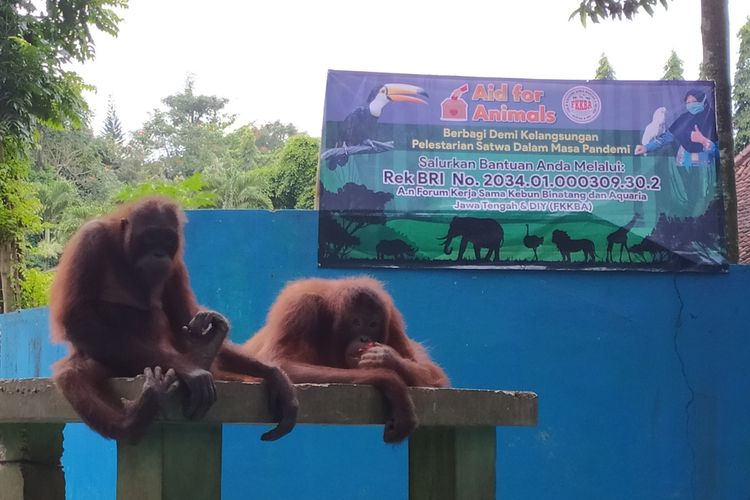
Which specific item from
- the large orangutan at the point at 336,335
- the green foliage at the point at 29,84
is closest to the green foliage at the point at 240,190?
the green foliage at the point at 29,84

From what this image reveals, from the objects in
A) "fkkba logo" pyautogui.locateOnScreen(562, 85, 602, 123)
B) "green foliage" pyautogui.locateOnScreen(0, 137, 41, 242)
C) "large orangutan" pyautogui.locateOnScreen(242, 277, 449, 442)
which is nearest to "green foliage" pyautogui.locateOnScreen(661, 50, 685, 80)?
"green foliage" pyautogui.locateOnScreen(0, 137, 41, 242)

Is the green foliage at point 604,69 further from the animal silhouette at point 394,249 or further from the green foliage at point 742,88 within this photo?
the animal silhouette at point 394,249

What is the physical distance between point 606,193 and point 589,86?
2.33 ft

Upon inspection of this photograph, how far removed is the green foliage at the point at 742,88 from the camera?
76.7 feet

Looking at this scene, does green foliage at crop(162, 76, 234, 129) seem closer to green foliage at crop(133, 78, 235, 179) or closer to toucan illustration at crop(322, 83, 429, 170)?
green foliage at crop(133, 78, 235, 179)

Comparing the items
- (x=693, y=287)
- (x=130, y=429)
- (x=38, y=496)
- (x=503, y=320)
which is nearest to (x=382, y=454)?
(x=503, y=320)

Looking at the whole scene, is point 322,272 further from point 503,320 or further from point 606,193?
point 606,193

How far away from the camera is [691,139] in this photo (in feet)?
21.5

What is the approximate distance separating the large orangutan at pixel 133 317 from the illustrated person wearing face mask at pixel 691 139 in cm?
424

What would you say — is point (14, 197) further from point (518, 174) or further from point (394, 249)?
point (518, 174)

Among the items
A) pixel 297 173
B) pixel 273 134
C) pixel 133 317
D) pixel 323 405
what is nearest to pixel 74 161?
pixel 297 173

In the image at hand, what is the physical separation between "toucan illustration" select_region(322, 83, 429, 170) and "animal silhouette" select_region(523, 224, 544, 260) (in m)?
1.04

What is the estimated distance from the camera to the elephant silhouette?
20.6ft

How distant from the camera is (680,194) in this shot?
6.51 metres
